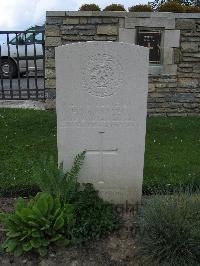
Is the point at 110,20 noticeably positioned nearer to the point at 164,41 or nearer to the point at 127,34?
the point at 127,34

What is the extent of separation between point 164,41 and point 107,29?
1019 mm

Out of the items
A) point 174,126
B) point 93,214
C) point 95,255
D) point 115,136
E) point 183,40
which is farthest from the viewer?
point 183,40

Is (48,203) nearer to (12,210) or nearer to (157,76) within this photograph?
(12,210)

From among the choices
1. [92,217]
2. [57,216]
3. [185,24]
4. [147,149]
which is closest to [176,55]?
[185,24]

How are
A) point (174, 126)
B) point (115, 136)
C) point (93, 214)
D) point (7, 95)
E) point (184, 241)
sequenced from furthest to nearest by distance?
point (7, 95) → point (174, 126) → point (115, 136) → point (93, 214) → point (184, 241)

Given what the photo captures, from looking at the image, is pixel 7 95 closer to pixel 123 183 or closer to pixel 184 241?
pixel 123 183

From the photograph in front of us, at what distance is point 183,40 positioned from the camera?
25.7 feet

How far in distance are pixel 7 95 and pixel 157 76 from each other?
3.76 m

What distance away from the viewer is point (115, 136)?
3988 millimetres

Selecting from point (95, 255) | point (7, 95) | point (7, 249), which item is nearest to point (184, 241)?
point (95, 255)

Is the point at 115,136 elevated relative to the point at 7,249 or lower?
elevated

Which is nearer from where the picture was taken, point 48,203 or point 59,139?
point 48,203

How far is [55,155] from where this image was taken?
18.2 ft

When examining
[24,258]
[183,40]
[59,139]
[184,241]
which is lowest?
[24,258]
